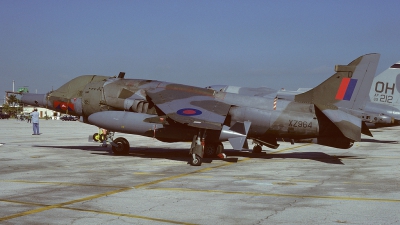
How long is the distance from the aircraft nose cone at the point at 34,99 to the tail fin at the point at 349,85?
12.9 m

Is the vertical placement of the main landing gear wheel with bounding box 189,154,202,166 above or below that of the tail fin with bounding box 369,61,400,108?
below

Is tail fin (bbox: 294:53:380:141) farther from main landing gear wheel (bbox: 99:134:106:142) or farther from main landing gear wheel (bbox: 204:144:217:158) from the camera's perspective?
main landing gear wheel (bbox: 99:134:106:142)

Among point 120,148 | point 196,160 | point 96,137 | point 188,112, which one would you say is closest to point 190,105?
point 188,112

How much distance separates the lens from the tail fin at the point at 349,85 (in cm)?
1950

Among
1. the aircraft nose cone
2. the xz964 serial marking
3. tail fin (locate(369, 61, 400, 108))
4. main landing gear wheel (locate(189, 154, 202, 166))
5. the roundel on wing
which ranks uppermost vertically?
tail fin (locate(369, 61, 400, 108))

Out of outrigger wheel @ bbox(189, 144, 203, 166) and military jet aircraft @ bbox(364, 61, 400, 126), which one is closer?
outrigger wheel @ bbox(189, 144, 203, 166)

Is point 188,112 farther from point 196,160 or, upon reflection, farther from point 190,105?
point 196,160

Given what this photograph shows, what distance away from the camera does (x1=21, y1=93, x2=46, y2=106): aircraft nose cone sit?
23.1m

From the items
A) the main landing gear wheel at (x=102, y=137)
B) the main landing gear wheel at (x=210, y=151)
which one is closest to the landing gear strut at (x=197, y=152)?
the main landing gear wheel at (x=210, y=151)

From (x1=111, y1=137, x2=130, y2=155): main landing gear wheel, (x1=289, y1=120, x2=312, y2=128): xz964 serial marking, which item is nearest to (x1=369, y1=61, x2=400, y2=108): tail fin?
(x1=289, y1=120, x2=312, y2=128): xz964 serial marking

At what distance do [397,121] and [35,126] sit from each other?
1112 inches


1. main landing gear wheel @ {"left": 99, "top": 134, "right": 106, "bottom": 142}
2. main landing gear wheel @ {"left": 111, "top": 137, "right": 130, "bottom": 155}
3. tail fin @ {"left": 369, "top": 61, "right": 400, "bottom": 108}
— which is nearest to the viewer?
main landing gear wheel @ {"left": 111, "top": 137, "right": 130, "bottom": 155}

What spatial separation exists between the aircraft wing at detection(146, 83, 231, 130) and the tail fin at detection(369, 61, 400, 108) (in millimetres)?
14940

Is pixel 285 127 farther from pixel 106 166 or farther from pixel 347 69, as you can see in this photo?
pixel 106 166
